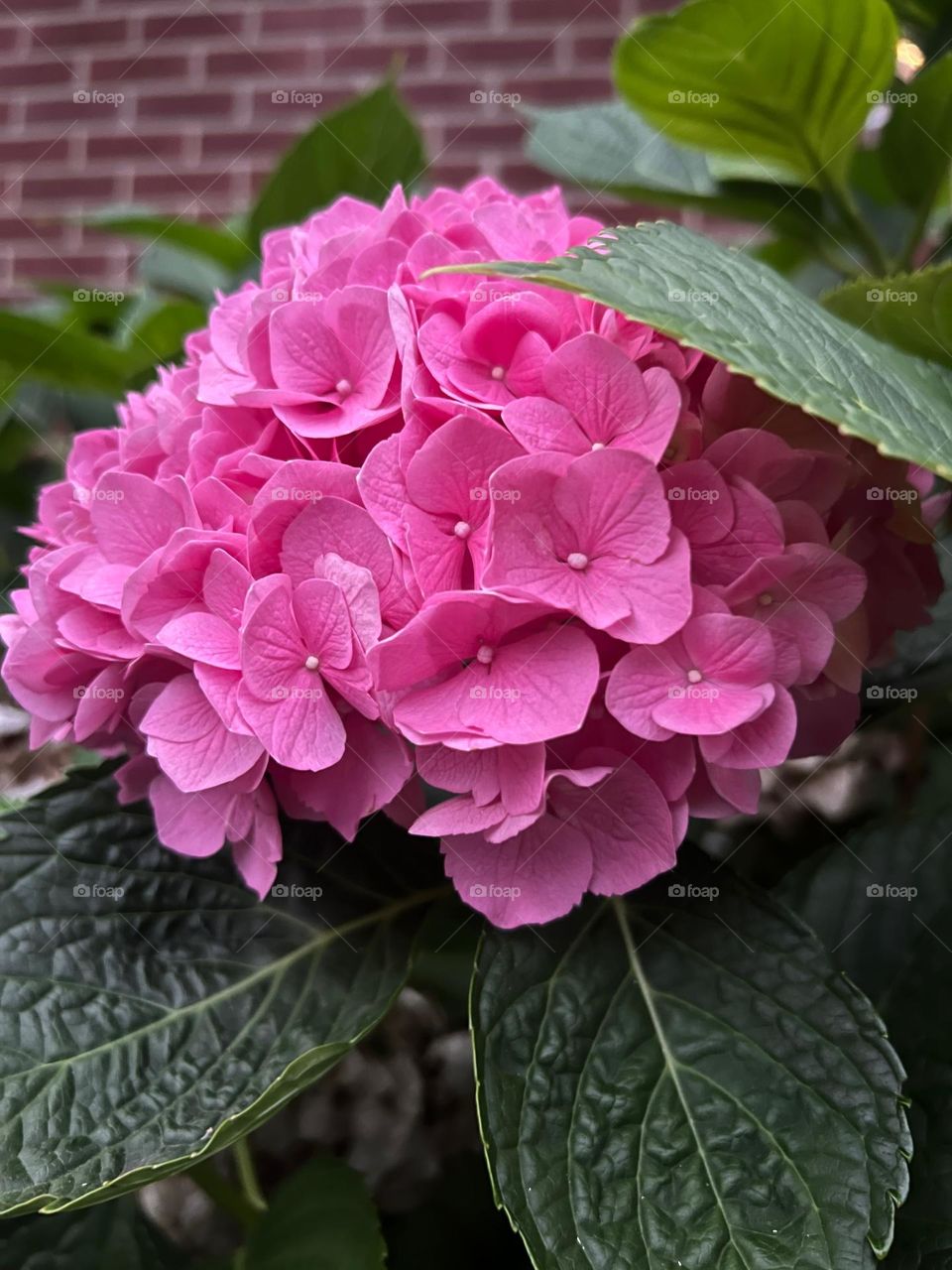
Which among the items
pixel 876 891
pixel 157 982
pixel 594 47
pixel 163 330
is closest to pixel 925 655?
pixel 876 891

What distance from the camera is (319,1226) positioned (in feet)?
1.55

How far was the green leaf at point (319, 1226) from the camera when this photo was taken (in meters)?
0.45

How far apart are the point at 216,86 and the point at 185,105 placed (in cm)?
8

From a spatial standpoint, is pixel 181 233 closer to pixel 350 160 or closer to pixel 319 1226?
pixel 350 160

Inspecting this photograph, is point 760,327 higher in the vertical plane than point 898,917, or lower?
higher

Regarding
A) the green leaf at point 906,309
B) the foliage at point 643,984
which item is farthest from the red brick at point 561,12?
the green leaf at point 906,309

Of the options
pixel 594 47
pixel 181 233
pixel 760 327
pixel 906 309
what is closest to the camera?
pixel 760 327

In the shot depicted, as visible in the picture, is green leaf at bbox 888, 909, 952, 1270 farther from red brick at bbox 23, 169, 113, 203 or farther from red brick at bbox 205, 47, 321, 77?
red brick at bbox 23, 169, 113, 203

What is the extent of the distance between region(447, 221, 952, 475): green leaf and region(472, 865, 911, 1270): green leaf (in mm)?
211

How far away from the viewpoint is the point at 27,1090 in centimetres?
39

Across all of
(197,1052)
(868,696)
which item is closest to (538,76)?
(868,696)

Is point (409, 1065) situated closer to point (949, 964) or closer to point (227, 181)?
point (949, 964)

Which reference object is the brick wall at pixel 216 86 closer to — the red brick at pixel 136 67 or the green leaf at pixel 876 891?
the red brick at pixel 136 67

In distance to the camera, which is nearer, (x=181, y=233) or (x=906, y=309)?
(x=906, y=309)
